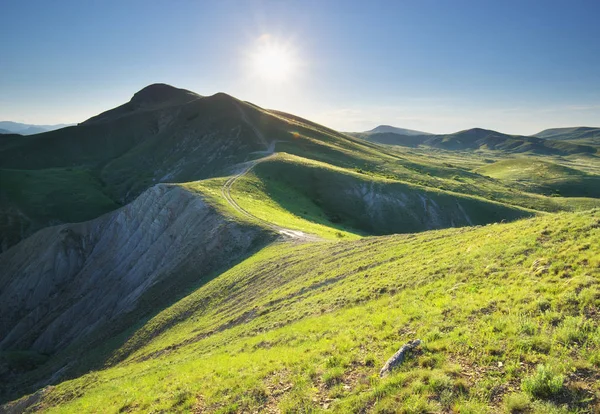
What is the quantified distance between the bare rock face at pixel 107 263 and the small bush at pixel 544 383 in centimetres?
3793

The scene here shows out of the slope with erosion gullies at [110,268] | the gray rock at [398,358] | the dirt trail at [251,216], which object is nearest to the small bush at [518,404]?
the gray rock at [398,358]

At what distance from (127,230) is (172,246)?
19815 millimetres

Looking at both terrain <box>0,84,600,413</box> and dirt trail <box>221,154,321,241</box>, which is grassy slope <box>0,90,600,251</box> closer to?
terrain <box>0,84,600,413</box>

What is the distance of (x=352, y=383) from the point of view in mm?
12023

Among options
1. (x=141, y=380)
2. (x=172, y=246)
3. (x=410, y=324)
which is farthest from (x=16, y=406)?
(x=410, y=324)

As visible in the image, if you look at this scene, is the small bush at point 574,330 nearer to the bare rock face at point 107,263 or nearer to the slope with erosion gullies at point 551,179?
the bare rock face at point 107,263

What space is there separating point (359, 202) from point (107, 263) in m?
56.1

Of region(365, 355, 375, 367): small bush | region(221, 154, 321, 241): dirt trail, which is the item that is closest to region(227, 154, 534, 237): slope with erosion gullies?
region(221, 154, 321, 241): dirt trail

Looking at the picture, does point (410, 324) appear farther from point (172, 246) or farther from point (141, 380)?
point (172, 246)

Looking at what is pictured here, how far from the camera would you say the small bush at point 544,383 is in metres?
8.66

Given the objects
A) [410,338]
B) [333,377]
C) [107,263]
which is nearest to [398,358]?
[410,338]

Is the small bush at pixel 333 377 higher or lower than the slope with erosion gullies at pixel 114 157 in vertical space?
lower

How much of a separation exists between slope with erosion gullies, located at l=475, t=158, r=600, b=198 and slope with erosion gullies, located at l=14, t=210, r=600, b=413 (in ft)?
417

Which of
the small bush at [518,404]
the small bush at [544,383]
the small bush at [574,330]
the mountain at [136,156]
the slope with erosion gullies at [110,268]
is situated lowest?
the slope with erosion gullies at [110,268]
